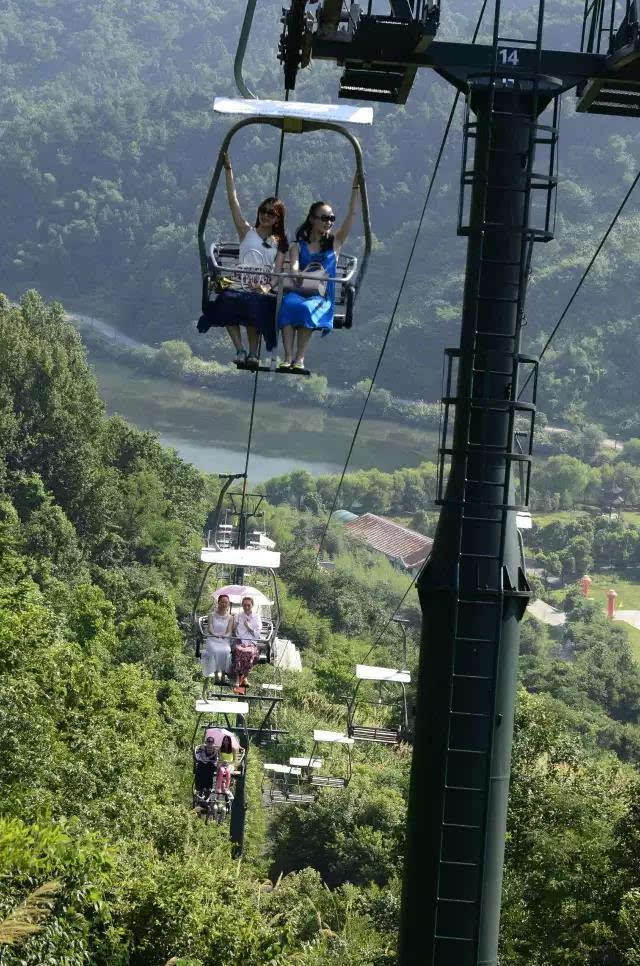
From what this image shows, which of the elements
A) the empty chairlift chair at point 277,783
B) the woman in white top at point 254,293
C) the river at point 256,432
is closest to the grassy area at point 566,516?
the river at point 256,432

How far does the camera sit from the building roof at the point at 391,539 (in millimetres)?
129625

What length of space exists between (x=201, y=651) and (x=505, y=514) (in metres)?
8.84

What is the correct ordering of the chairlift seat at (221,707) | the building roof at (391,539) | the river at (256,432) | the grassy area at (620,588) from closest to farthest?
1. the chairlift seat at (221,707)
2. the building roof at (391,539)
3. the grassy area at (620,588)
4. the river at (256,432)

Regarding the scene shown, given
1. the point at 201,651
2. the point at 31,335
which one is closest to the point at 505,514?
the point at 201,651

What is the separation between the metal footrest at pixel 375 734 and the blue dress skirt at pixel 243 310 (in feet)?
37.0

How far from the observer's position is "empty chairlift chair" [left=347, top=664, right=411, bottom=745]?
23.1m

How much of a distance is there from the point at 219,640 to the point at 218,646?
67 millimetres

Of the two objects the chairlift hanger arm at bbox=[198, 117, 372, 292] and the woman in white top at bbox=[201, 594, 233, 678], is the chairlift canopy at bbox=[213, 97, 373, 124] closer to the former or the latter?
the chairlift hanger arm at bbox=[198, 117, 372, 292]

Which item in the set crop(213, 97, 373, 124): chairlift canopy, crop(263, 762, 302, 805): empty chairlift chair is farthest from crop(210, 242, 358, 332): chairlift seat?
crop(263, 762, 302, 805): empty chairlift chair

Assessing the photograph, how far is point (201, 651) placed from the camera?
19094mm

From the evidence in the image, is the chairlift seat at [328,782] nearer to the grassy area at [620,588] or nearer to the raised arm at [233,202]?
the raised arm at [233,202]

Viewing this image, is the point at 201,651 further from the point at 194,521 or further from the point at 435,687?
the point at 194,521

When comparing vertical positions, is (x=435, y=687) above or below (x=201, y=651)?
below

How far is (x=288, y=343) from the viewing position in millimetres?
12445
